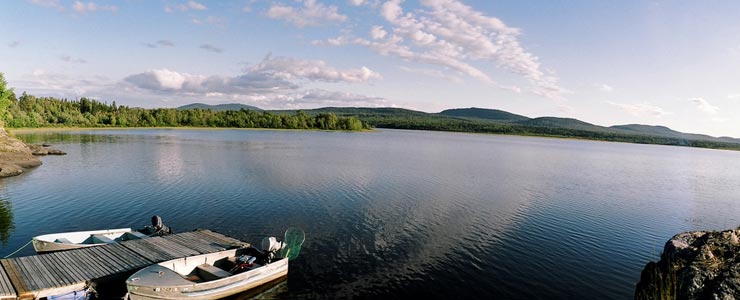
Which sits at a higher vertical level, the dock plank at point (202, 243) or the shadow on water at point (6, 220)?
the dock plank at point (202, 243)

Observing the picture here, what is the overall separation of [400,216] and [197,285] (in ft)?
64.3

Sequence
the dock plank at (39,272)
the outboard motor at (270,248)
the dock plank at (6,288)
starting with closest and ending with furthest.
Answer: the dock plank at (6,288), the dock plank at (39,272), the outboard motor at (270,248)

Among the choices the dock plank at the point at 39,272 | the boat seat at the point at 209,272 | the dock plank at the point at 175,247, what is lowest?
the boat seat at the point at 209,272

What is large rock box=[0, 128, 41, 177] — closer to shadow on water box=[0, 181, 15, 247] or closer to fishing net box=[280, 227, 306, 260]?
shadow on water box=[0, 181, 15, 247]

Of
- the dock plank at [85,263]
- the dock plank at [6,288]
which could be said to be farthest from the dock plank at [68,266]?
the dock plank at [6,288]

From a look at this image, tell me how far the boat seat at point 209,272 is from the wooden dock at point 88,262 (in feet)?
3.76

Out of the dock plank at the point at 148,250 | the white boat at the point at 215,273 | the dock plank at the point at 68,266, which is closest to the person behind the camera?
the white boat at the point at 215,273

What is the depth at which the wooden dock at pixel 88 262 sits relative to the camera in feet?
51.5

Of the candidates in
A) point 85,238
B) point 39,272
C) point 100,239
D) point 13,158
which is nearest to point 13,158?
point 13,158

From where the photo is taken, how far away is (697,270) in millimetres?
13086

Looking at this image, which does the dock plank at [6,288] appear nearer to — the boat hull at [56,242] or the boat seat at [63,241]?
the boat hull at [56,242]

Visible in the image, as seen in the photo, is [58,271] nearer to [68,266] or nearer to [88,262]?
[68,266]

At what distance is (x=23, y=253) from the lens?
72.9ft

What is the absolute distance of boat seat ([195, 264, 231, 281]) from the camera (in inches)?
755
